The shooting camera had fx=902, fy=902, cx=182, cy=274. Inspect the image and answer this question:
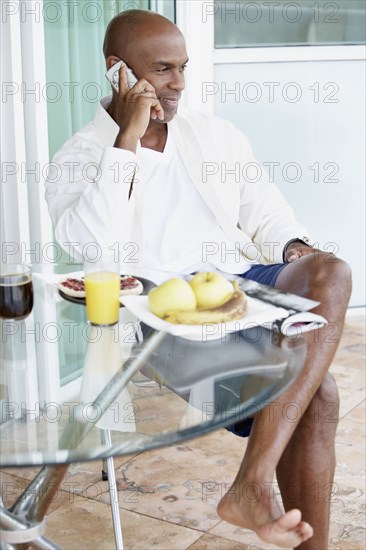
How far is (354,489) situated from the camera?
2502mm

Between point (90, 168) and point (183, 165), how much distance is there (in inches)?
10.8

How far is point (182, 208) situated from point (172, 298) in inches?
32.7

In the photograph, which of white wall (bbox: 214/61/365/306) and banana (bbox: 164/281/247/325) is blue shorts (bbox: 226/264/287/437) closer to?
banana (bbox: 164/281/247/325)

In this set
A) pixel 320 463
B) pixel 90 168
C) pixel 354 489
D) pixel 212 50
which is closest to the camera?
pixel 320 463

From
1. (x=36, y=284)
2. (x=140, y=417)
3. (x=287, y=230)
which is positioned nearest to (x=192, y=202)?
(x=287, y=230)

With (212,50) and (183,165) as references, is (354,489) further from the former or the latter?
(212,50)

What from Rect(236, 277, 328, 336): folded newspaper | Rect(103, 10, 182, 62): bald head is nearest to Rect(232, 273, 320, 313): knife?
Rect(236, 277, 328, 336): folded newspaper

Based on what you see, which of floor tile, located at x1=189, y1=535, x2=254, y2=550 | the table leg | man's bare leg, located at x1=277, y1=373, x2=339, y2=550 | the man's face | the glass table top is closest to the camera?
the glass table top

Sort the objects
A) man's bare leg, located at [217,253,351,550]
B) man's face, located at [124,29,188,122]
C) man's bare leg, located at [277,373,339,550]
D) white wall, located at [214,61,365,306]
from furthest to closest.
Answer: white wall, located at [214,61,365,306], man's face, located at [124,29,188,122], man's bare leg, located at [277,373,339,550], man's bare leg, located at [217,253,351,550]

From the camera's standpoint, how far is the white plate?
157cm

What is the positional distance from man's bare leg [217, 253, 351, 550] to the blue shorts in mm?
62

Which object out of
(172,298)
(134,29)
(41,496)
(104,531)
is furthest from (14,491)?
(134,29)

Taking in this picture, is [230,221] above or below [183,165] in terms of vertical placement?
below

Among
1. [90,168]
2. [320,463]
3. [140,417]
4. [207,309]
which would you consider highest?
[90,168]
